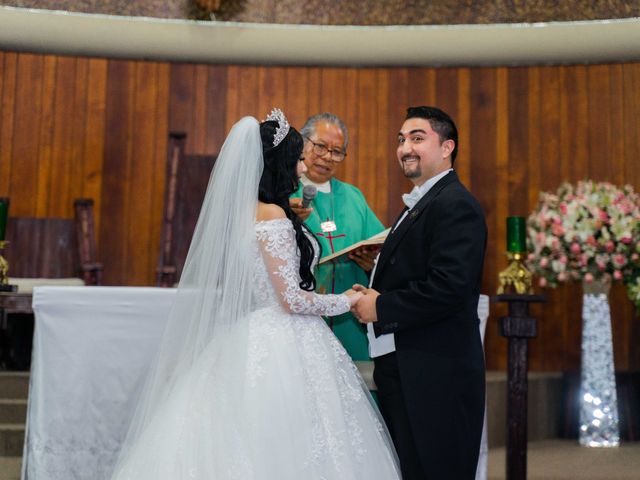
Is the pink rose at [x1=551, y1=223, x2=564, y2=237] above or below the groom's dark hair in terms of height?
below

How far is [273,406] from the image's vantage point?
279 centimetres

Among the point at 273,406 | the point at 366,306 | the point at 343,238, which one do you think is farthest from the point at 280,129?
the point at 343,238

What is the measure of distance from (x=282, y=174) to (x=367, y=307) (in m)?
0.61

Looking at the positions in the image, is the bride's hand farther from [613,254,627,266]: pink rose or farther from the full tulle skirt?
[613,254,627,266]: pink rose

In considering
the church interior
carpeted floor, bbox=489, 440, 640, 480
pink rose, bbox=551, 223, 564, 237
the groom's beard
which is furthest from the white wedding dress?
the church interior

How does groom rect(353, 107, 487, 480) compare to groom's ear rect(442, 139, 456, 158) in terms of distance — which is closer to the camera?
groom rect(353, 107, 487, 480)

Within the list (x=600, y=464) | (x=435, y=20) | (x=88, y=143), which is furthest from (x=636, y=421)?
(x=88, y=143)

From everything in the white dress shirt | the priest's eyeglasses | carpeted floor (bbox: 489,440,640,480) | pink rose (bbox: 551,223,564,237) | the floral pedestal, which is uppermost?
the priest's eyeglasses

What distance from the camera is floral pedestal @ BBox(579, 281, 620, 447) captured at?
5477mm

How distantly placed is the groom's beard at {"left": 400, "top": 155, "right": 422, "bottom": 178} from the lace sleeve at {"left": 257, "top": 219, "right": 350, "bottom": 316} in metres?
0.52

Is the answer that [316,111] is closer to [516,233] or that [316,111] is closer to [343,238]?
[343,238]

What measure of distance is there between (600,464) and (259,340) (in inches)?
112

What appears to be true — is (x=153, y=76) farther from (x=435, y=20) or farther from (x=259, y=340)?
(x=259, y=340)

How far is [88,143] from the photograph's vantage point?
674 cm
